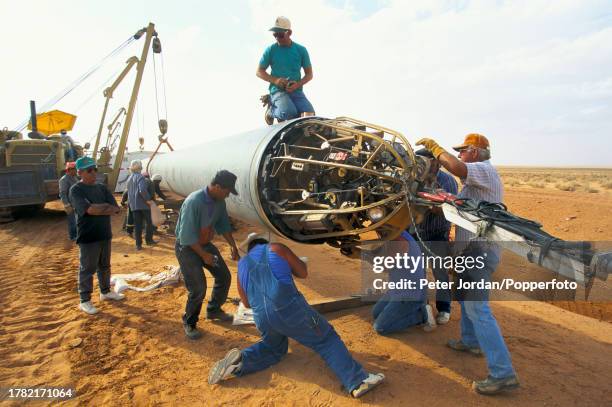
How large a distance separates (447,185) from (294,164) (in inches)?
78.2

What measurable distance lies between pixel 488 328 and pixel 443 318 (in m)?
1.52

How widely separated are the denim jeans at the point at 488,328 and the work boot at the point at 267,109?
3.42 meters

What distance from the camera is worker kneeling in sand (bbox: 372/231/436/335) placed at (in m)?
4.10

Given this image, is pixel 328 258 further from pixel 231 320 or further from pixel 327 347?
pixel 327 347

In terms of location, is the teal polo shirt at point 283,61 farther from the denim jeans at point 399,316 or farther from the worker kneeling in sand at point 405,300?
the denim jeans at point 399,316

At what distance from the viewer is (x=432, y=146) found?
327cm

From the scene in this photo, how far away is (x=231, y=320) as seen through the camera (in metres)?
4.77

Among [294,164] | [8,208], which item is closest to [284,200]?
[294,164]

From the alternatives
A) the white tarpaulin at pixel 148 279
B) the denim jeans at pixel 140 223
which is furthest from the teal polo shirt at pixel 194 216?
the denim jeans at pixel 140 223

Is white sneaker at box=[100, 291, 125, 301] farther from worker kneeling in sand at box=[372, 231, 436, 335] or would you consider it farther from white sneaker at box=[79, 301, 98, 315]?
worker kneeling in sand at box=[372, 231, 436, 335]

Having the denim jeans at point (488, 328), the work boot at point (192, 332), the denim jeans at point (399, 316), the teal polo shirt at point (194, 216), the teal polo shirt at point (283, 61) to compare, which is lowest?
the work boot at point (192, 332)

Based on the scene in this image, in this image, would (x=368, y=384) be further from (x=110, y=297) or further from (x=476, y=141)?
(x=110, y=297)

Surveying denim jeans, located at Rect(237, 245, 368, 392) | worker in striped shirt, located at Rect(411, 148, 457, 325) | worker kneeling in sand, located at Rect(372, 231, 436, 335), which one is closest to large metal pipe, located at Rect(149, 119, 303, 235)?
denim jeans, located at Rect(237, 245, 368, 392)

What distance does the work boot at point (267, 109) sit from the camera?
18.3ft
